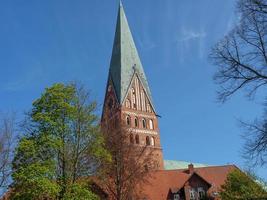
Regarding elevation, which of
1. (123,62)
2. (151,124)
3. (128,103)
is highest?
(123,62)

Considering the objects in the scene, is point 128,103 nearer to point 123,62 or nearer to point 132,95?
point 132,95

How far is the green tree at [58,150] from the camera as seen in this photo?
21.7 m

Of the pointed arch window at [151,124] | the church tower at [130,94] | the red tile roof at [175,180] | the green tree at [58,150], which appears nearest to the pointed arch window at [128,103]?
the church tower at [130,94]

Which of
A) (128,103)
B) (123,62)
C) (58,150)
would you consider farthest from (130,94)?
(58,150)

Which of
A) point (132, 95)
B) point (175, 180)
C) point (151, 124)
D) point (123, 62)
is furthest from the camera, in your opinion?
point (123, 62)

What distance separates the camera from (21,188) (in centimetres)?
2172

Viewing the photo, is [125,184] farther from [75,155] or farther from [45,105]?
[45,105]

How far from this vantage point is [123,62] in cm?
7012

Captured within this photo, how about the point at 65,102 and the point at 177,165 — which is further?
the point at 177,165

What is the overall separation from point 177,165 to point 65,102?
149ft

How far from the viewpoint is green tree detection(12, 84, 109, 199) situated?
21.7 meters

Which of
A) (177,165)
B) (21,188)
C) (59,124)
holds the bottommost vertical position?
(21,188)

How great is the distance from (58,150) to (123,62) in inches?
1876

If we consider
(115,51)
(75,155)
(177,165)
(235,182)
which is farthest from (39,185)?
(115,51)
